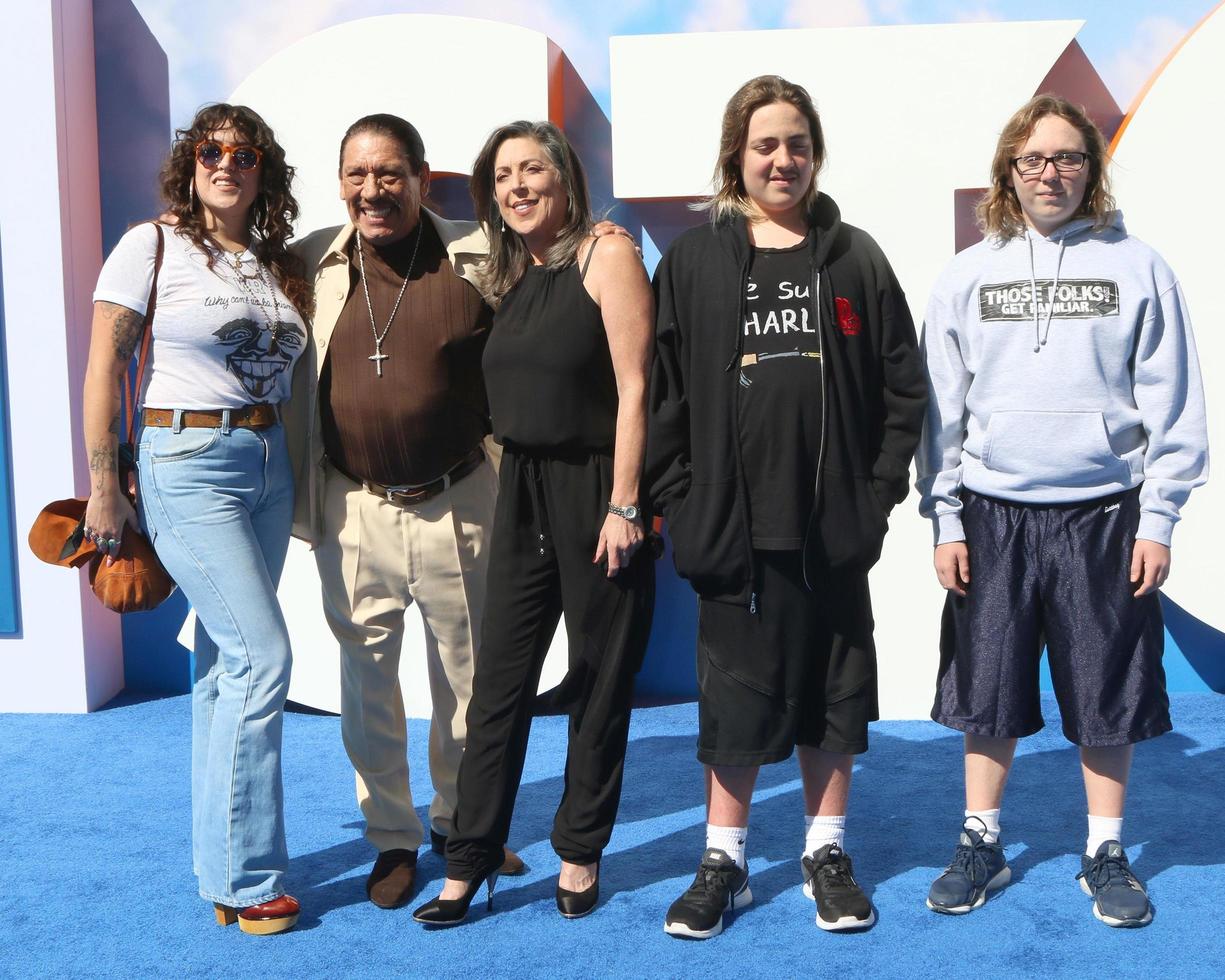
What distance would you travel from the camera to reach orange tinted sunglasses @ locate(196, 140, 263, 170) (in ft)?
8.91

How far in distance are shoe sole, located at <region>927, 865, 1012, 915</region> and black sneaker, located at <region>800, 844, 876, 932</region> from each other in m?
0.15

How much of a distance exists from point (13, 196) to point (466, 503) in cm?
232

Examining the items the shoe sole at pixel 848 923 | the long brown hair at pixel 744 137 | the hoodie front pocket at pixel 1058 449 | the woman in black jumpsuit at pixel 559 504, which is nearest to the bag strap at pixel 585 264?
the woman in black jumpsuit at pixel 559 504

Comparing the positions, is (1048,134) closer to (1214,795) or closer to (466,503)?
(466,503)

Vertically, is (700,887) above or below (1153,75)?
below

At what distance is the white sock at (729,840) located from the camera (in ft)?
9.11

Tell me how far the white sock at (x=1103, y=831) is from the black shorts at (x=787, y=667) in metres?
0.59

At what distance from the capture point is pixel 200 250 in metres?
2.72

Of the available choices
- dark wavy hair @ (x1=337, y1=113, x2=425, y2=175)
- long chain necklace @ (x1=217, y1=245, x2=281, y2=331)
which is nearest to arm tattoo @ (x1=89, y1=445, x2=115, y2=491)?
long chain necklace @ (x1=217, y1=245, x2=281, y2=331)

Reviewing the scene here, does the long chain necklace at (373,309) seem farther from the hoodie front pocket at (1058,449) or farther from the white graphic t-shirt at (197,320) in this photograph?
the hoodie front pocket at (1058,449)

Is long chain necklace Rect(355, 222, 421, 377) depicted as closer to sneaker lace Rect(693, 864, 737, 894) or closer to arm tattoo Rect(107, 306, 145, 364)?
arm tattoo Rect(107, 306, 145, 364)

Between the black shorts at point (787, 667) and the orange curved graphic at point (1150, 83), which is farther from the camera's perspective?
the orange curved graphic at point (1150, 83)

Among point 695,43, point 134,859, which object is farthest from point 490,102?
point 134,859

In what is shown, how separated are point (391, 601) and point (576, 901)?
2.65 feet
